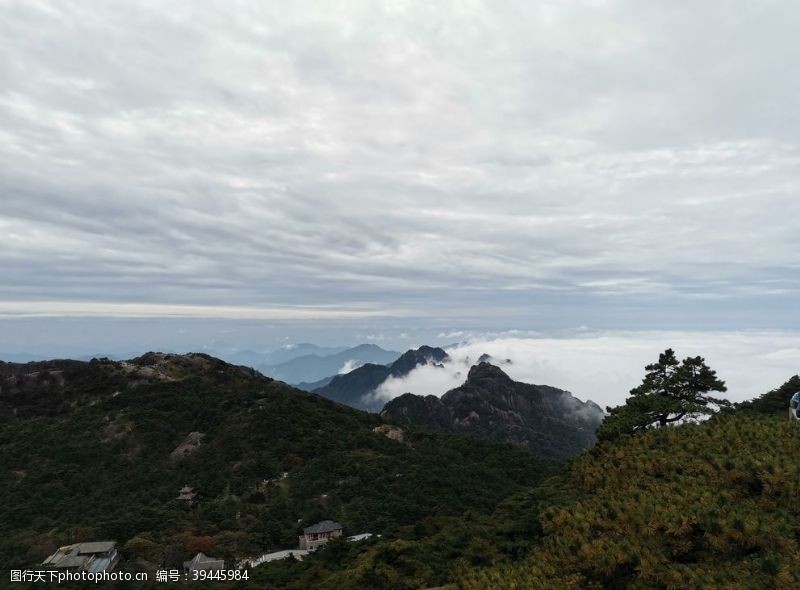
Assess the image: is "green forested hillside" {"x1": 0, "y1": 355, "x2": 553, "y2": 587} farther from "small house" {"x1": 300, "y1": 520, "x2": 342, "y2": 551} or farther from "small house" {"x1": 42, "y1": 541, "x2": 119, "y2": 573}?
"small house" {"x1": 300, "y1": 520, "x2": 342, "y2": 551}

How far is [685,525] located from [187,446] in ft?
347

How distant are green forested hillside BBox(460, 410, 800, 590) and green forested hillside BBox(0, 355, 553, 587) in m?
12.5

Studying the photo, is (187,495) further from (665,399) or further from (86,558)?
(665,399)

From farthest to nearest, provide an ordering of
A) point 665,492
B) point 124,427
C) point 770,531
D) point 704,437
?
point 124,427
point 704,437
point 665,492
point 770,531

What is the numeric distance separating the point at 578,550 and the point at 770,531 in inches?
263

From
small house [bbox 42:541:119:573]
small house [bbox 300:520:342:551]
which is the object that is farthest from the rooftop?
small house [bbox 42:541:119:573]

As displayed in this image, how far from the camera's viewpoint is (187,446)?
102438mm

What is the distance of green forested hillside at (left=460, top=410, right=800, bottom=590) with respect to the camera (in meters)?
15.5

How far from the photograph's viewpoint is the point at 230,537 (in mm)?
64812

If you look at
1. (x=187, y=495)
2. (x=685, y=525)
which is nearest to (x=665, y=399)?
(x=685, y=525)

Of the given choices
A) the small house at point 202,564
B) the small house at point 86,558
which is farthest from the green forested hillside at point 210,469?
the small house at point 202,564

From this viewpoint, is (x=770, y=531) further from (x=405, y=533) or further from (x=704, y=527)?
(x=405, y=533)

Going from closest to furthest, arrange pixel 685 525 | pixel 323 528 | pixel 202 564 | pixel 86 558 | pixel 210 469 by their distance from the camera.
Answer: pixel 685 525
pixel 202 564
pixel 86 558
pixel 323 528
pixel 210 469

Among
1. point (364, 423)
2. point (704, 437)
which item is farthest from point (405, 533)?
point (364, 423)
